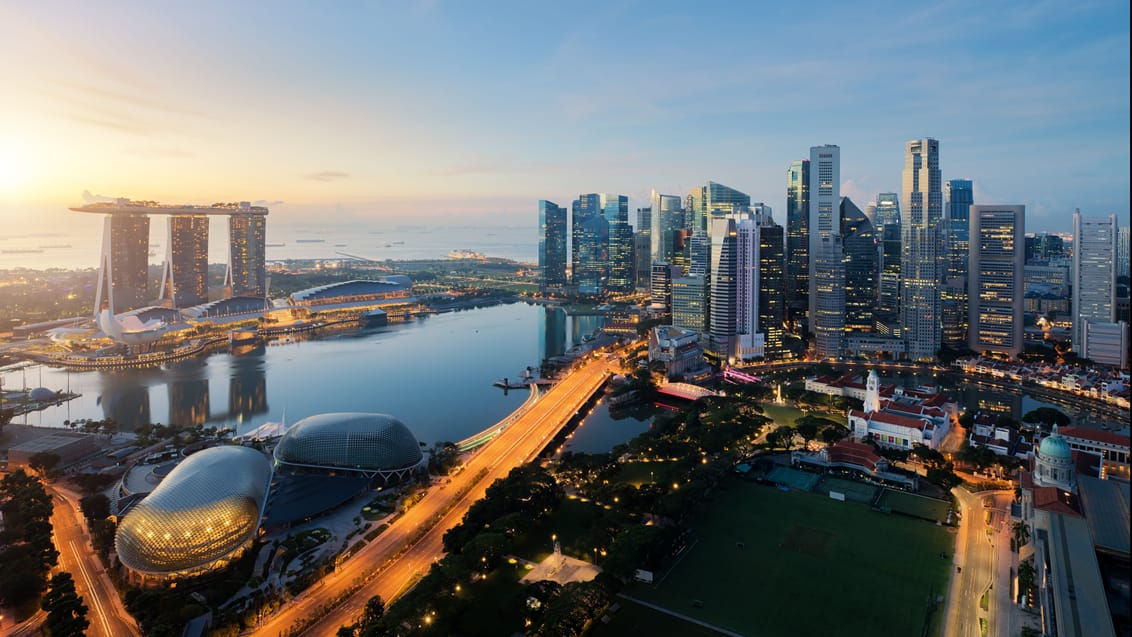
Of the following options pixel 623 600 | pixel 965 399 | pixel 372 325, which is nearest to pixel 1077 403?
pixel 965 399

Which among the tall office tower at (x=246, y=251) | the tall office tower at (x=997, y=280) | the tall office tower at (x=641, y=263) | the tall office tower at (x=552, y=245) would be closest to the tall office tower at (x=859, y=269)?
the tall office tower at (x=997, y=280)

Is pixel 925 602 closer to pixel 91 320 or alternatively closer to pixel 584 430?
pixel 584 430

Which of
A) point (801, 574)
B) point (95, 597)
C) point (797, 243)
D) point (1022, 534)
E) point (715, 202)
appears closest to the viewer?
point (95, 597)

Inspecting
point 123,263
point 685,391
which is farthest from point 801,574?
point 123,263

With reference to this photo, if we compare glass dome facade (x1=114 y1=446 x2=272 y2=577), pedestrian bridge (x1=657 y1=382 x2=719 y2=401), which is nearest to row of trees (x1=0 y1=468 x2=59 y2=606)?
glass dome facade (x1=114 y1=446 x2=272 y2=577)

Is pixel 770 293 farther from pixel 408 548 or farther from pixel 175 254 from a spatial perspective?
pixel 175 254

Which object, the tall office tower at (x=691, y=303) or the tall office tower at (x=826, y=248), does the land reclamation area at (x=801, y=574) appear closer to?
the tall office tower at (x=826, y=248)
